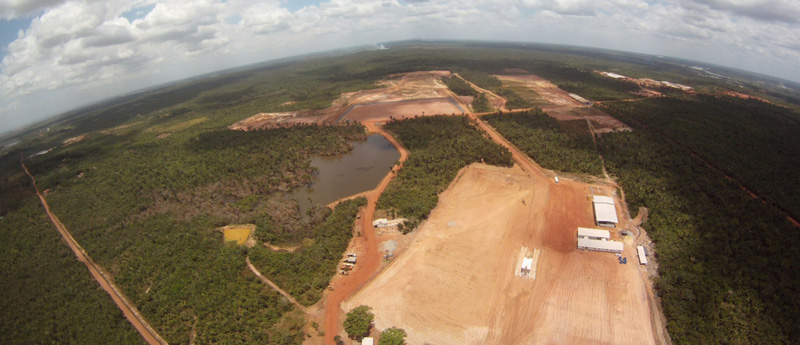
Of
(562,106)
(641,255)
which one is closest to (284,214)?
(641,255)

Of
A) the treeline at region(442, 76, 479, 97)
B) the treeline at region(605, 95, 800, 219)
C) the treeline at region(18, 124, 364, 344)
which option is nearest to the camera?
the treeline at region(18, 124, 364, 344)

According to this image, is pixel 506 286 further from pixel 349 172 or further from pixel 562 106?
pixel 562 106

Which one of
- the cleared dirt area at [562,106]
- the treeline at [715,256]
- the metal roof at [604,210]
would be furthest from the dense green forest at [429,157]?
the cleared dirt area at [562,106]

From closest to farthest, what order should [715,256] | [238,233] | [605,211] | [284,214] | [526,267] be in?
[526,267]
[715,256]
[605,211]
[238,233]
[284,214]

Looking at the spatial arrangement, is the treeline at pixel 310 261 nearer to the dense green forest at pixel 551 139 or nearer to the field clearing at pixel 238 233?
the field clearing at pixel 238 233

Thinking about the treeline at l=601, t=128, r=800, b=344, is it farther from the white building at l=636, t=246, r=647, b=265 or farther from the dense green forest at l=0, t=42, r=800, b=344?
the white building at l=636, t=246, r=647, b=265

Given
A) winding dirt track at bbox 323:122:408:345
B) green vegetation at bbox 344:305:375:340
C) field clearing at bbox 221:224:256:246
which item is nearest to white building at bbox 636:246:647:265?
winding dirt track at bbox 323:122:408:345

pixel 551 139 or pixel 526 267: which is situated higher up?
pixel 551 139

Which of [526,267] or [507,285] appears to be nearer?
[507,285]
